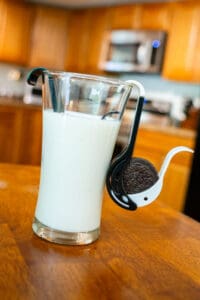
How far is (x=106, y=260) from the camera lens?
51cm

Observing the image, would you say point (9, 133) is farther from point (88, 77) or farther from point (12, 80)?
point (88, 77)

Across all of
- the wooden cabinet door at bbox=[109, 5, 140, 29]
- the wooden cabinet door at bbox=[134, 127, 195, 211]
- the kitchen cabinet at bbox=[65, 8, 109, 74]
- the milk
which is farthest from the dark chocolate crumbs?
the kitchen cabinet at bbox=[65, 8, 109, 74]

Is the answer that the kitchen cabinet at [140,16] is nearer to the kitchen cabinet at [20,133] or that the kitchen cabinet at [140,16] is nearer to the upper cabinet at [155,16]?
the upper cabinet at [155,16]

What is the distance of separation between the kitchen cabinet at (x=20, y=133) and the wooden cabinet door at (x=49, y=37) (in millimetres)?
772

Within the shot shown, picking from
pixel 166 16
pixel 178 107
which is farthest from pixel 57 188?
pixel 166 16

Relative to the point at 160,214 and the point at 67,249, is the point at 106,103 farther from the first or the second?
the point at 160,214

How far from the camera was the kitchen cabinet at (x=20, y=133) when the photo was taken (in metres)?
3.53

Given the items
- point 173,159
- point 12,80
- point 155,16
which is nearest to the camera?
point 173,159

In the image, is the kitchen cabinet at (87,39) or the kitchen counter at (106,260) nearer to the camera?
the kitchen counter at (106,260)

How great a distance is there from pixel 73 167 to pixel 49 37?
12.6 ft

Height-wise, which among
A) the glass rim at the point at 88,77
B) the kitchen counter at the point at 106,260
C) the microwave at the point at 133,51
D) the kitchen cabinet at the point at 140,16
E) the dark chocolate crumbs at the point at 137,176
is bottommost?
the kitchen counter at the point at 106,260

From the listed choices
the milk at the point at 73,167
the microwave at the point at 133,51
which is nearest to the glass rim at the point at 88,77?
the milk at the point at 73,167

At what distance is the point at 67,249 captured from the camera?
532mm

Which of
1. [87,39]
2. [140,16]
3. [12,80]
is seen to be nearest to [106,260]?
[140,16]
